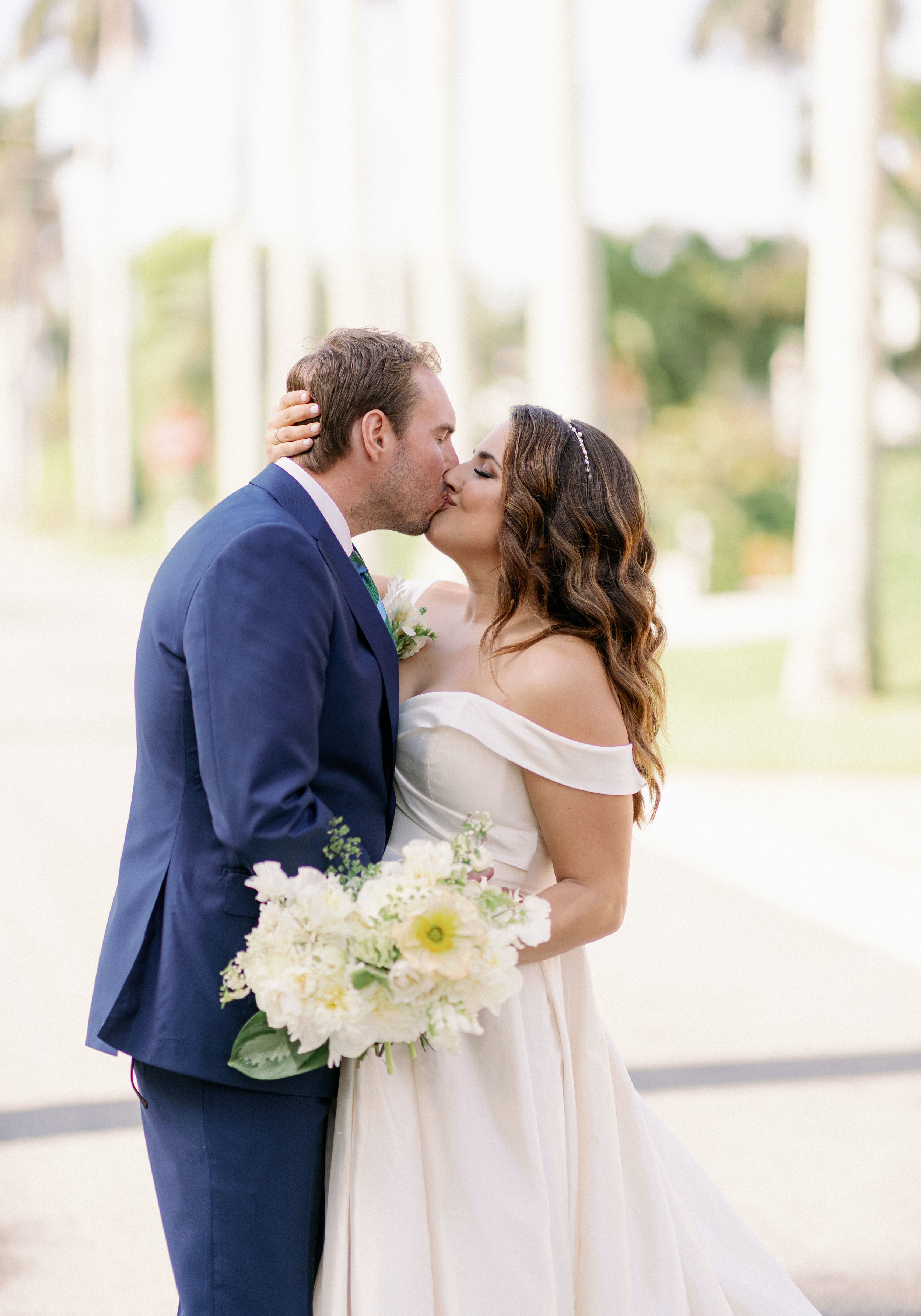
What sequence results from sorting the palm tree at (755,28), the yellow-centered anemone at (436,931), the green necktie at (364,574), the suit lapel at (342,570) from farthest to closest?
1. the palm tree at (755,28)
2. the green necktie at (364,574)
3. the suit lapel at (342,570)
4. the yellow-centered anemone at (436,931)

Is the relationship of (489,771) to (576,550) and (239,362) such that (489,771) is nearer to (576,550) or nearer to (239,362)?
(576,550)

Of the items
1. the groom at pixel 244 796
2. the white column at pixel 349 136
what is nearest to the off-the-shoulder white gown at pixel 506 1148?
the groom at pixel 244 796

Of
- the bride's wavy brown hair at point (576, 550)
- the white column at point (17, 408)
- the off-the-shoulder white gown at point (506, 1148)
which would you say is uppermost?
the bride's wavy brown hair at point (576, 550)

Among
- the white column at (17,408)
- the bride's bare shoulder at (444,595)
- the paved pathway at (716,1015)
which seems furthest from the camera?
the white column at (17,408)

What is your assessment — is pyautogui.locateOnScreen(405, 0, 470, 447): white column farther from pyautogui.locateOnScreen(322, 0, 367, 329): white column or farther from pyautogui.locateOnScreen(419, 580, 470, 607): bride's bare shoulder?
pyautogui.locateOnScreen(419, 580, 470, 607): bride's bare shoulder

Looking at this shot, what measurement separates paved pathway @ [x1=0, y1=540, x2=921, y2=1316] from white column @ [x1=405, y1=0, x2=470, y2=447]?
8096mm

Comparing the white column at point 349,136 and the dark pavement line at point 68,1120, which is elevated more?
the white column at point 349,136

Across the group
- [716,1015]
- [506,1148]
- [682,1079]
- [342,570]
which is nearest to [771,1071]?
[682,1079]

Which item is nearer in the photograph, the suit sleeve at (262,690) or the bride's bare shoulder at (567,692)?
the suit sleeve at (262,690)

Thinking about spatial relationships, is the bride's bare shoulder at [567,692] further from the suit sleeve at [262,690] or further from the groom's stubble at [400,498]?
the suit sleeve at [262,690]

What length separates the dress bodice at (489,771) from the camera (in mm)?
2873

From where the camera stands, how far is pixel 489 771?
2.93 meters

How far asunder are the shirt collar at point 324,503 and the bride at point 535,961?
0.25 feet

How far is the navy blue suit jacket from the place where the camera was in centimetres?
241
